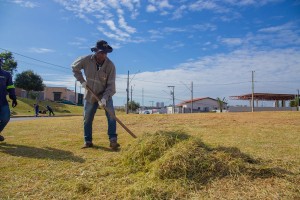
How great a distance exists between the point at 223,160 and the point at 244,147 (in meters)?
2.11

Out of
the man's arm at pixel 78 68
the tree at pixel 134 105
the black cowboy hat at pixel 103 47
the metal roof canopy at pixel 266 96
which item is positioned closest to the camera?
the black cowboy hat at pixel 103 47

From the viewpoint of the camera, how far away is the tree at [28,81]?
214 ft

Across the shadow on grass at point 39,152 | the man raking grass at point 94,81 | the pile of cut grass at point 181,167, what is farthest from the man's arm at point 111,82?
the pile of cut grass at point 181,167

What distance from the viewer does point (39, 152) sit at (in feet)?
17.6

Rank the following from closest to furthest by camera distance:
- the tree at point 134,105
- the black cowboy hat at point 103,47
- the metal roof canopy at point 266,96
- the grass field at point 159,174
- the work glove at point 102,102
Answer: the grass field at point 159,174 → the work glove at point 102,102 → the black cowboy hat at point 103,47 → the metal roof canopy at point 266,96 → the tree at point 134,105

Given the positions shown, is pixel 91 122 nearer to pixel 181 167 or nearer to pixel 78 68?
pixel 78 68

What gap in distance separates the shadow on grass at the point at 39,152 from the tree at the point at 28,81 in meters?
64.3

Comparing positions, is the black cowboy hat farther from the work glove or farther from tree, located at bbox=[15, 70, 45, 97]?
tree, located at bbox=[15, 70, 45, 97]

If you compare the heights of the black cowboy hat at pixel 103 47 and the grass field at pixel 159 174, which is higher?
the black cowboy hat at pixel 103 47

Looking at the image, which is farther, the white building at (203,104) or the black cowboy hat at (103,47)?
the white building at (203,104)

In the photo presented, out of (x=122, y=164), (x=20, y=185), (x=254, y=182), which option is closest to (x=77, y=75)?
(x=122, y=164)

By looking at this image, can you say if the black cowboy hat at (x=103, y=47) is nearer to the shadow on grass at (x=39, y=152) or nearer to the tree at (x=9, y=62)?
the shadow on grass at (x=39, y=152)

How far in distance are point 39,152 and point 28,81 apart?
214ft

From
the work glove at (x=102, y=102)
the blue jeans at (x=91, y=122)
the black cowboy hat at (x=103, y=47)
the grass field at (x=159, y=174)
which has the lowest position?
the grass field at (x=159, y=174)
